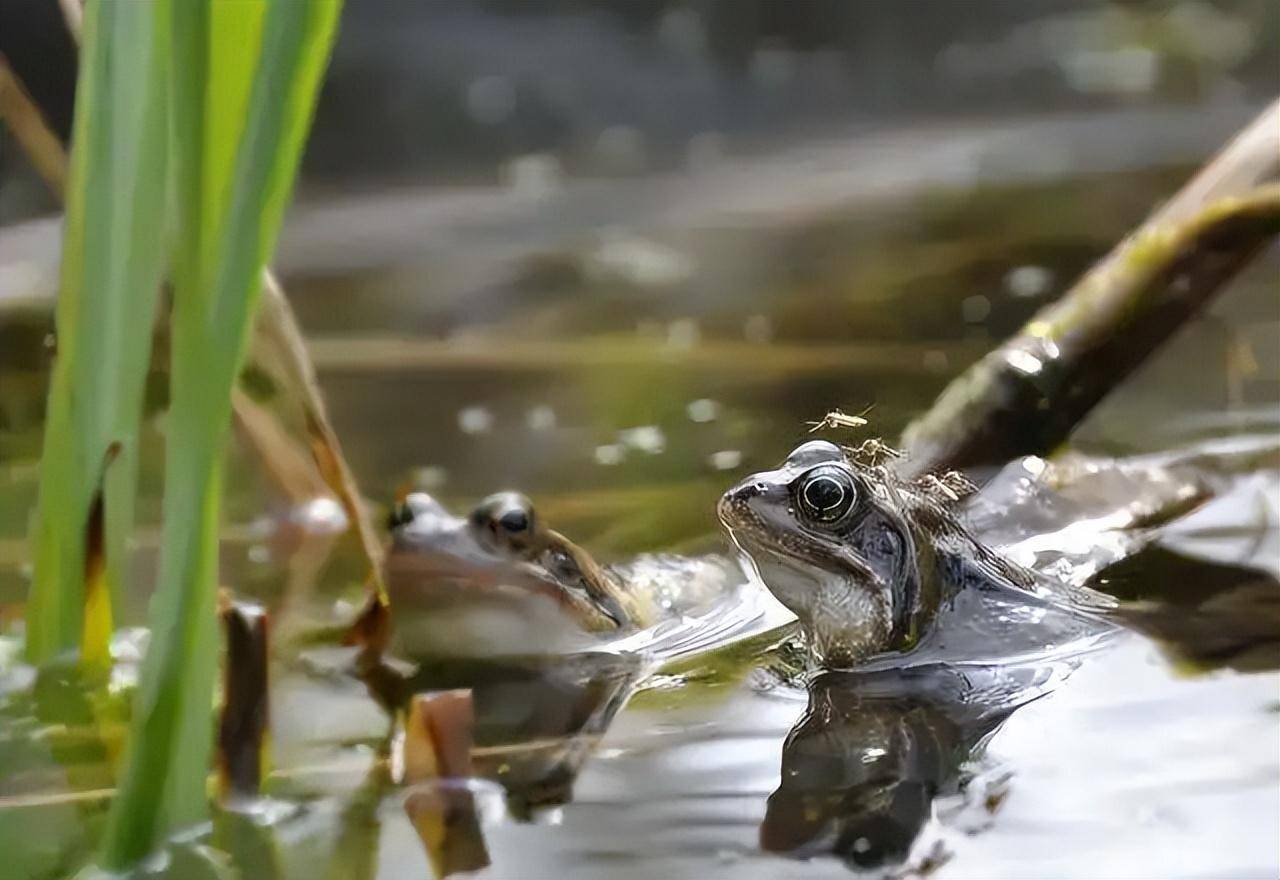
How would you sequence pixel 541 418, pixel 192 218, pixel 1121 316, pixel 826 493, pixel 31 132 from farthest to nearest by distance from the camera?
pixel 541 418 < pixel 1121 316 < pixel 31 132 < pixel 826 493 < pixel 192 218

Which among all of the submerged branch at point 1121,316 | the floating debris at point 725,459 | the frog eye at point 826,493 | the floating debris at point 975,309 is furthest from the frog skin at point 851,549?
the floating debris at point 975,309

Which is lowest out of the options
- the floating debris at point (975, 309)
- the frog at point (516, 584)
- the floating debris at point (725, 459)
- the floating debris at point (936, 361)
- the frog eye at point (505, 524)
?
the frog at point (516, 584)

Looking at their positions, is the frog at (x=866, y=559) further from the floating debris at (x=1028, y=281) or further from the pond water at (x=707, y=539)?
the floating debris at (x=1028, y=281)

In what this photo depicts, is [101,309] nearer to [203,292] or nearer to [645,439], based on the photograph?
[203,292]

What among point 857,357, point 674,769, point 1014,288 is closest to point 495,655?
point 674,769

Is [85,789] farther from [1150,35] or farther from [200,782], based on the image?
[1150,35]

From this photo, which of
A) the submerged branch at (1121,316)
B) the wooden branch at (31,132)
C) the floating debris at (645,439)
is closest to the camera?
the wooden branch at (31,132)

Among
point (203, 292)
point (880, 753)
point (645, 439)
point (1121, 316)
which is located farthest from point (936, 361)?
point (203, 292)
